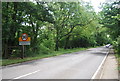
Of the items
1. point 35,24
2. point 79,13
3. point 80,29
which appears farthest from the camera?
point 80,29

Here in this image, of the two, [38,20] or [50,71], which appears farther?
[38,20]

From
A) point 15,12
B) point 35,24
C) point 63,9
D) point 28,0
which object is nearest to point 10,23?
point 15,12

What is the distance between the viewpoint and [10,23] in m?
17.5

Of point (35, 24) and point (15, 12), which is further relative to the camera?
point (35, 24)

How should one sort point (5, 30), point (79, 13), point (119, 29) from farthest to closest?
point (79, 13)
point (119, 29)
point (5, 30)

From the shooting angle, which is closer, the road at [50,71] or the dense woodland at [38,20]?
the road at [50,71]

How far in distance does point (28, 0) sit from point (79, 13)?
699 inches

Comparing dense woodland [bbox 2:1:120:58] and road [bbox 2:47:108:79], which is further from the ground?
dense woodland [bbox 2:1:120:58]

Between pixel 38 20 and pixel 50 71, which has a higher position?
pixel 38 20

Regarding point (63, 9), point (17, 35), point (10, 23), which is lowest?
point (17, 35)

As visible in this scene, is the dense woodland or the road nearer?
the road

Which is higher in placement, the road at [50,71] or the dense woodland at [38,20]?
the dense woodland at [38,20]

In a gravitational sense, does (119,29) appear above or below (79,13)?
below

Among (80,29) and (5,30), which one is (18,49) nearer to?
(5,30)
